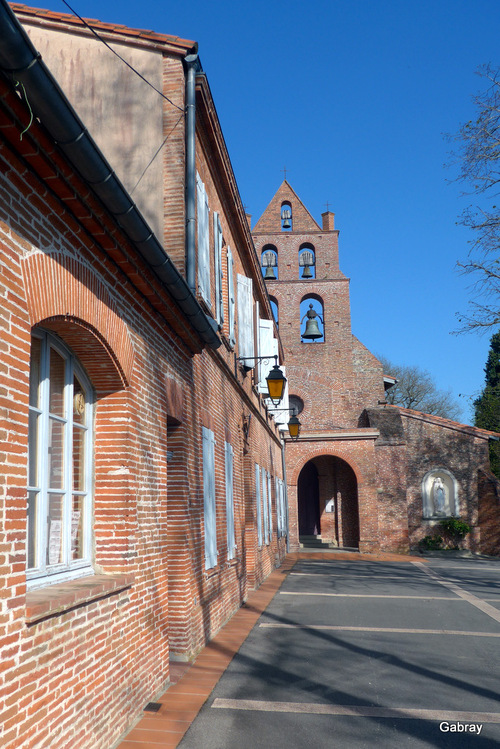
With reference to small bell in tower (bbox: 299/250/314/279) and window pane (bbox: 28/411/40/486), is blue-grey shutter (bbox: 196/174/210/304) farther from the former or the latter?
small bell in tower (bbox: 299/250/314/279)

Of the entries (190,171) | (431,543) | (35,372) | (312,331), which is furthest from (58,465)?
(431,543)

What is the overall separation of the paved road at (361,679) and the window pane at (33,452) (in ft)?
6.81

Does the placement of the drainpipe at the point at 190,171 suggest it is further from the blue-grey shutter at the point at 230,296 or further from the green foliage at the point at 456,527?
the green foliage at the point at 456,527

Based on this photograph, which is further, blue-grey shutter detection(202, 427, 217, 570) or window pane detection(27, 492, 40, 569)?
blue-grey shutter detection(202, 427, 217, 570)

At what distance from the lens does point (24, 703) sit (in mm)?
3076

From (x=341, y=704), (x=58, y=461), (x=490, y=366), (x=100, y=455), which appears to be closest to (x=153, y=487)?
(x=100, y=455)

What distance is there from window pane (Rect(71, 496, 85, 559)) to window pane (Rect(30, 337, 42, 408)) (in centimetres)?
98

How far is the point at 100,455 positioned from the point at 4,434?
1808 millimetres

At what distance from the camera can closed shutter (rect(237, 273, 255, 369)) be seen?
11.9 meters

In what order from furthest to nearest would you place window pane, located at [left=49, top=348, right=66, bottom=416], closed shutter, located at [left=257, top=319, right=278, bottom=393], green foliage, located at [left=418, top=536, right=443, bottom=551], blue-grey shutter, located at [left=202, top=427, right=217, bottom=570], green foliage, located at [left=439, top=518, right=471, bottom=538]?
green foliage, located at [left=418, top=536, right=443, bottom=551]
green foliage, located at [left=439, top=518, right=471, bottom=538]
closed shutter, located at [left=257, top=319, right=278, bottom=393]
blue-grey shutter, located at [left=202, top=427, right=217, bottom=570]
window pane, located at [left=49, top=348, right=66, bottom=416]

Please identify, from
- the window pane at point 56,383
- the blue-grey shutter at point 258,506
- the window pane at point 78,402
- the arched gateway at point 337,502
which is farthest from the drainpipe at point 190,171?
the arched gateway at point 337,502

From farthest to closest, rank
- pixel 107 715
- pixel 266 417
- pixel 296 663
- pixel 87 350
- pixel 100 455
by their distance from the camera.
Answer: pixel 266 417 < pixel 296 663 < pixel 100 455 < pixel 87 350 < pixel 107 715

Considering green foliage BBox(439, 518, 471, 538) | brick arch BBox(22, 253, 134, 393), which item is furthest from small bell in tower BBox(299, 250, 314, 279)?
brick arch BBox(22, 253, 134, 393)

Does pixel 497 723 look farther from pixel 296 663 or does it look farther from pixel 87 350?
pixel 87 350
